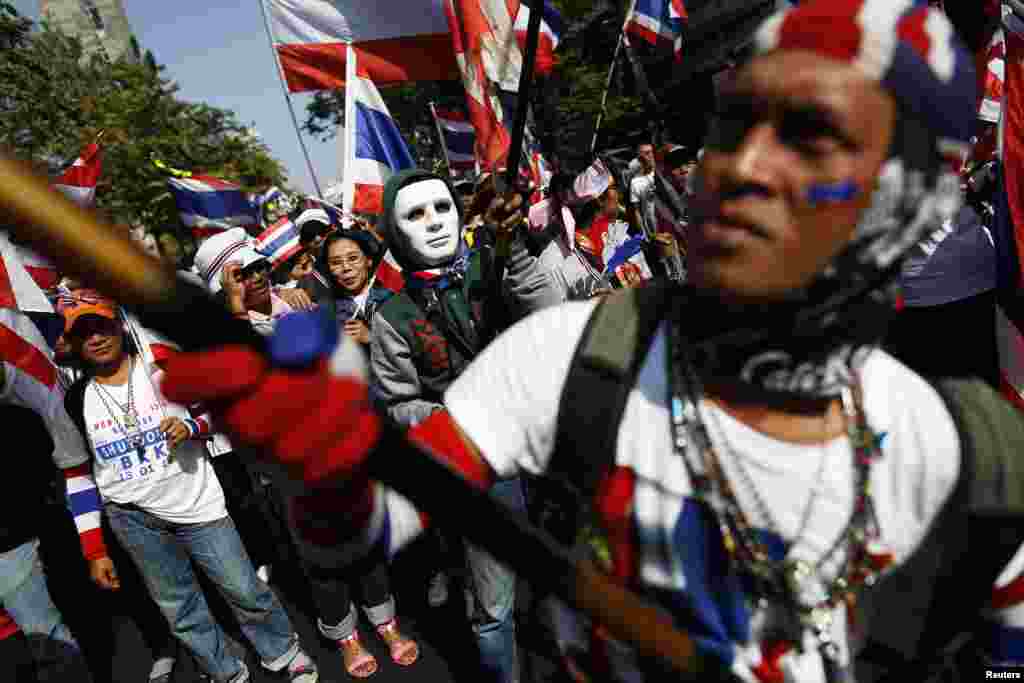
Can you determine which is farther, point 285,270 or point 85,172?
point 285,270

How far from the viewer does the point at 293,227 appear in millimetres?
6137

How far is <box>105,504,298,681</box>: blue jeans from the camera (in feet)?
9.71

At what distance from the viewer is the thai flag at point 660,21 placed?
6535 mm

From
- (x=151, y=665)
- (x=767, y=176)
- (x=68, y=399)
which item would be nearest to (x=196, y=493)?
(x=68, y=399)

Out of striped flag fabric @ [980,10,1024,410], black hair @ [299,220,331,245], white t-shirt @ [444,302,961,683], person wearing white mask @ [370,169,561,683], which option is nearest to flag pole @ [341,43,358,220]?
black hair @ [299,220,331,245]

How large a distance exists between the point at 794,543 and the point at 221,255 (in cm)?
380

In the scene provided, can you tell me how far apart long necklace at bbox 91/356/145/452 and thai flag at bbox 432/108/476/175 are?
5.47 meters

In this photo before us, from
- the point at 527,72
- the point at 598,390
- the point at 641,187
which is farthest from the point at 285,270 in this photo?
the point at 598,390

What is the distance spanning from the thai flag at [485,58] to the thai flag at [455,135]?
3.67 meters

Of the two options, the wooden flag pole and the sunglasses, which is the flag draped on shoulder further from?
the wooden flag pole

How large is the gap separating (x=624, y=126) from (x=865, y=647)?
2065 centimetres

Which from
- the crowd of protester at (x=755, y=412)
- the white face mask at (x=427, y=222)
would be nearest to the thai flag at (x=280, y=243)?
the white face mask at (x=427, y=222)

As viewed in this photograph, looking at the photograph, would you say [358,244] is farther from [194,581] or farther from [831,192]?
[831,192]

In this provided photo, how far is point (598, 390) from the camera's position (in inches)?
44.0
